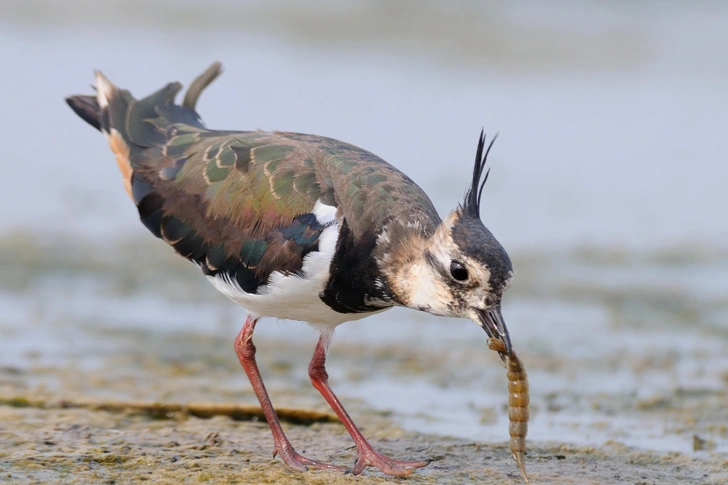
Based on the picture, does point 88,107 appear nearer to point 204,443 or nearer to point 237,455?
point 204,443

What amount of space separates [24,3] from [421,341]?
1578 cm

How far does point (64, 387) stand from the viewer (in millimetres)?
7438

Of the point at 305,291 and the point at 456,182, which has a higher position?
the point at 456,182

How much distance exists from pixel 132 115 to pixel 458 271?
311cm

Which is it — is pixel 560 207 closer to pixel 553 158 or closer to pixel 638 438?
pixel 553 158

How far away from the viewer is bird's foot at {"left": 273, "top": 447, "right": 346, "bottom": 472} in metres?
5.95

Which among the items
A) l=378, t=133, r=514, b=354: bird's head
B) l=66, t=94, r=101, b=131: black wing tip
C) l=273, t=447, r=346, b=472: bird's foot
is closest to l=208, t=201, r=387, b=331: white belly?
l=378, t=133, r=514, b=354: bird's head

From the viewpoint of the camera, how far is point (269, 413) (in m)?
6.38

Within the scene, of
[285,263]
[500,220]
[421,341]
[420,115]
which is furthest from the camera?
[420,115]

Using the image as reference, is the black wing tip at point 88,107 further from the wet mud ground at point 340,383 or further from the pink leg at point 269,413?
the pink leg at point 269,413

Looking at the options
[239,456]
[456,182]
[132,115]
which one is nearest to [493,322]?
[239,456]

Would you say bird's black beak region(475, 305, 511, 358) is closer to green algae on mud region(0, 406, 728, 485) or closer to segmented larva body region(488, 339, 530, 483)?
segmented larva body region(488, 339, 530, 483)

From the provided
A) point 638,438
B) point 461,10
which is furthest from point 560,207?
point 461,10

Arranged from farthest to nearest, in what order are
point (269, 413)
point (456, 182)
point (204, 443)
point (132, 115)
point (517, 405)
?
point (456, 182)
point (132, 115)
point (269, 413)
point (204, 443)
point (517, 405)
